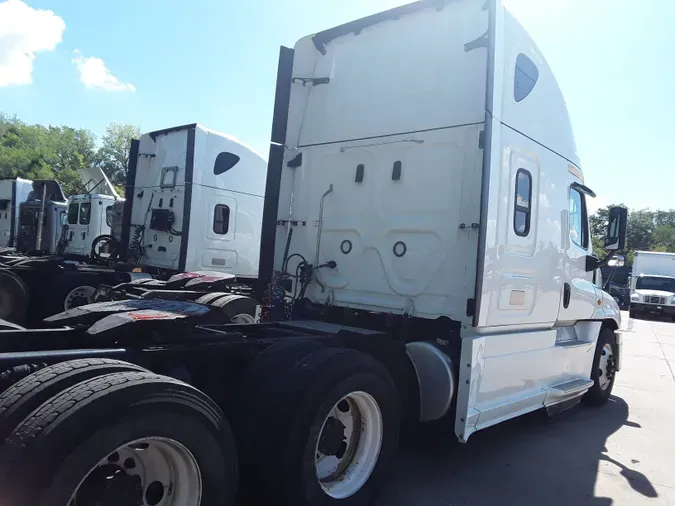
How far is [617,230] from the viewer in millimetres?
6352

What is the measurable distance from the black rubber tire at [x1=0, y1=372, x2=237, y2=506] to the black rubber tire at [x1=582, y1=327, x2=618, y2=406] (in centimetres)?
541

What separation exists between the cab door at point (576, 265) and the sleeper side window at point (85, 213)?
426 inches

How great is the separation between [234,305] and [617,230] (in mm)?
4604

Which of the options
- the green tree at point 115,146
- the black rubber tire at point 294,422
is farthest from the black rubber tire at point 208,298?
the green tree at point 115,146

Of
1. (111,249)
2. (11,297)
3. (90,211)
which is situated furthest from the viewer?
(90,211)

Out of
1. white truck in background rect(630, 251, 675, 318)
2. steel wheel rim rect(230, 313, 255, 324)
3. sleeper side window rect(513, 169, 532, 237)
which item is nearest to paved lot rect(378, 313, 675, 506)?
sleeper side window rect(513, 169, 532, 237)

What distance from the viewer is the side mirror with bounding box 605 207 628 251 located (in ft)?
20.5

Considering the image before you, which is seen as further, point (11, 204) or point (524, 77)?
point (11, 204)

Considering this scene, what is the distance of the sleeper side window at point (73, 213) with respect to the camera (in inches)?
515

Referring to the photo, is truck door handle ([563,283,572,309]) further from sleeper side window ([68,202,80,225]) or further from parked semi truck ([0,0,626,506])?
sleeper side window ([68,202,80,225])

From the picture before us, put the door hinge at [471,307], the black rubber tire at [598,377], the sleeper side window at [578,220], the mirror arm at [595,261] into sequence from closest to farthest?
the door hinge at [471,307] < the sleeper side window at [578,220] < the mirror arm at [595,261] < the black rubber tire at [598,377]

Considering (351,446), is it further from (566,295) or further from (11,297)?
(11,297)

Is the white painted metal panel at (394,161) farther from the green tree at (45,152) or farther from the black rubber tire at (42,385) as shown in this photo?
the green tree at (45,152)

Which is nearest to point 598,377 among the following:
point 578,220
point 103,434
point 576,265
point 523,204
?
point 576,265
